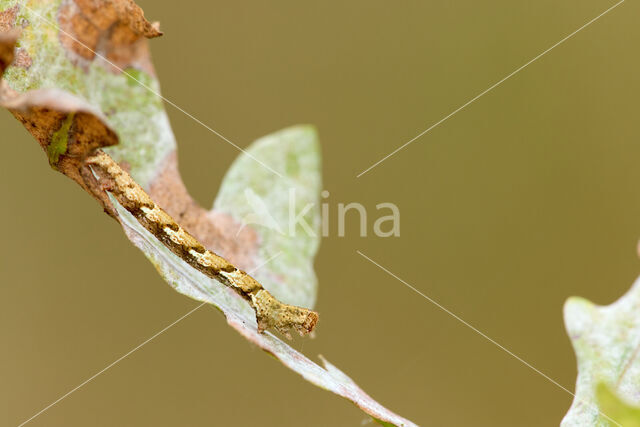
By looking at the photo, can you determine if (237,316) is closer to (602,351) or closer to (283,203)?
(283,203)

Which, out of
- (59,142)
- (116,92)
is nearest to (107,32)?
(116,92)

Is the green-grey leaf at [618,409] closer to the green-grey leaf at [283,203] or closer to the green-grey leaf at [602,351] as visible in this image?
the green-grey leaf at [602,351]

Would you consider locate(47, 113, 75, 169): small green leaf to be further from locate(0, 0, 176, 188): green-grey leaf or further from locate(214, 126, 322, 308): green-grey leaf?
locate(214, 126, 322, 308): green-grey leaf

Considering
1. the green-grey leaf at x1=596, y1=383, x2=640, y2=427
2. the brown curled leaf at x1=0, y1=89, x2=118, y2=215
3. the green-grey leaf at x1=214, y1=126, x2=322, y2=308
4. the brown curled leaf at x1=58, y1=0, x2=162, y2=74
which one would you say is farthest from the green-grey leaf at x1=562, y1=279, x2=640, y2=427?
the brown curled leaf at x1=58, y1=0, x2=162, y2=74

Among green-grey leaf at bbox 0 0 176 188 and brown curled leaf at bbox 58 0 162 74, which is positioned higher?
brown curled leaf at bbox 58 0 162 74

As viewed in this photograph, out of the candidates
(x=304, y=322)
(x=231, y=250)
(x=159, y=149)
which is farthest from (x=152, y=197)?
(x=304, y=322)

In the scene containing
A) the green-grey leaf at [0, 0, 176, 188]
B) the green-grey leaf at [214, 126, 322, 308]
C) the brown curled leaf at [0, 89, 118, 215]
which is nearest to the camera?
the brown curled leaf at [0, 89, 118, 215]
